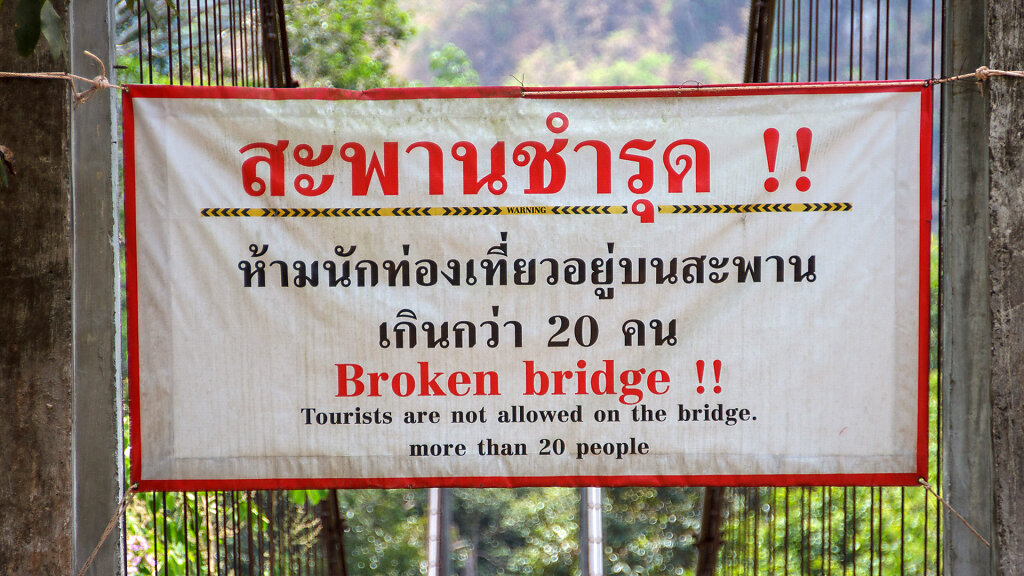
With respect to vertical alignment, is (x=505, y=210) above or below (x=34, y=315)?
above

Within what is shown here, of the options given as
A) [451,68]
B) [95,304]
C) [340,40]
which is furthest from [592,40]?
[95,304]

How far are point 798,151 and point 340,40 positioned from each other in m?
11.8

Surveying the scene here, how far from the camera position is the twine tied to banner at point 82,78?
2.01 metres

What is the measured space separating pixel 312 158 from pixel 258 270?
29 cm

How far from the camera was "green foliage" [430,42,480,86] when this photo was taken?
23.0 m

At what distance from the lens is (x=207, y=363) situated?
7.04ft

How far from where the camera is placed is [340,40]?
13078mm

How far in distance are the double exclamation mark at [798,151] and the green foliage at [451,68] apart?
2084 cm

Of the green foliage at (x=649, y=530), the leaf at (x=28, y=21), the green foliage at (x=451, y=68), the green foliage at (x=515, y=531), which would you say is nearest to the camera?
the leaf at (x=28, y=21)

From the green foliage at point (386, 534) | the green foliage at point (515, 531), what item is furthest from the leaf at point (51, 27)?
the green foliage at point (515, 531)

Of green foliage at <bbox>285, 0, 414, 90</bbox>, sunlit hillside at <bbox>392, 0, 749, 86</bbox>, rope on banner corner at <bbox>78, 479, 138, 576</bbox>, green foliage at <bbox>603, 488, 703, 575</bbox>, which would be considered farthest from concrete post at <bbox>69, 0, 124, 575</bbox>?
sunlit hillside at <bbox>392, 0, 749, 86</bbox>

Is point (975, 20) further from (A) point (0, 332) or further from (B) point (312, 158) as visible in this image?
(A) point (0, 332)

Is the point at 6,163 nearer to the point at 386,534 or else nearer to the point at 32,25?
the point at 32,25

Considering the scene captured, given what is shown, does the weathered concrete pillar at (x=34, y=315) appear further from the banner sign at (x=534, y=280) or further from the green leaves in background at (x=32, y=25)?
the green leaves in background at (x=32, y=25)
